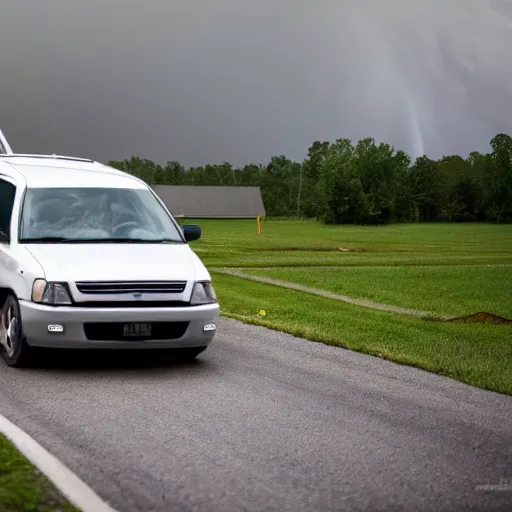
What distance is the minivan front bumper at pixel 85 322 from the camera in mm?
8703

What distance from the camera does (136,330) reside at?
8.85 m

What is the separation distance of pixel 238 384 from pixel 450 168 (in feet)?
396

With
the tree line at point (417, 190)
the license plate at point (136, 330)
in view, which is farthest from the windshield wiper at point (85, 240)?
the tree line at point (417, 190)

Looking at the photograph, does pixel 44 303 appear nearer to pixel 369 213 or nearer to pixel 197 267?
pixel 197 267

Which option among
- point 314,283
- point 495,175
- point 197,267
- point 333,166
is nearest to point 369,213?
point 495,175

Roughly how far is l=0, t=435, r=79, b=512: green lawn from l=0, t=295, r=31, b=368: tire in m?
3.25

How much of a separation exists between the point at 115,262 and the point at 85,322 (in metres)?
0.69

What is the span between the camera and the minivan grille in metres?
8.78

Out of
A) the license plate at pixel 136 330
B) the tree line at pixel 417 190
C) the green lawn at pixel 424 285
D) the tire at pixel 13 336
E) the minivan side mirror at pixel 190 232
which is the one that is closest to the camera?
the license plate at pixel 136 330

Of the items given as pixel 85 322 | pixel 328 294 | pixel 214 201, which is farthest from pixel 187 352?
pixel 214 201

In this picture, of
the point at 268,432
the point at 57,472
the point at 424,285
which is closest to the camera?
the point at 57,472

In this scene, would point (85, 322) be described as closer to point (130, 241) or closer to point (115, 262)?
point (115, 262)

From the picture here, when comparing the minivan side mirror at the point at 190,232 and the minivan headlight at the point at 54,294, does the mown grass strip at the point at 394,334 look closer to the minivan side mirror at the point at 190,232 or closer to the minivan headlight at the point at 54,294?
the minivan side mirror at the point at 190,232

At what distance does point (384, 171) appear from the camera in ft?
412
